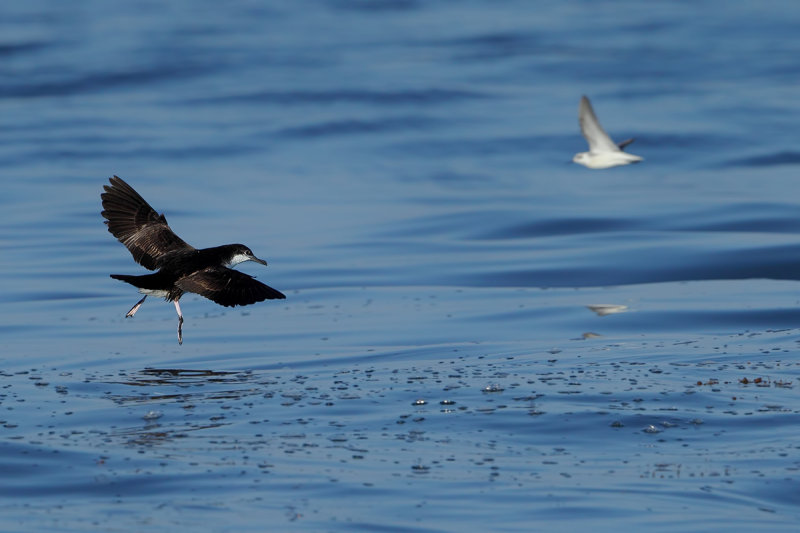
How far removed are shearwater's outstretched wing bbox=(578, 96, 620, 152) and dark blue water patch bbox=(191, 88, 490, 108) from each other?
8371mm

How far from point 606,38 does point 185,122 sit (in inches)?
493

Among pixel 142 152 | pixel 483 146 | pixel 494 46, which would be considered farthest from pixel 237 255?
pixel 494 46

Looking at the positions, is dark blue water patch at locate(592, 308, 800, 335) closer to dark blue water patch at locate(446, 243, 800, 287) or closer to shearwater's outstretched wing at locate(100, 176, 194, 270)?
dark blue water patch at locate(446, 243, 800, 287)

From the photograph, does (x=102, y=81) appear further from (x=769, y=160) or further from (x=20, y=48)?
(x=769, y=160)

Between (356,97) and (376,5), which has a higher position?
(376,5)

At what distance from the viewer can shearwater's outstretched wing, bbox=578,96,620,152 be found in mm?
16984

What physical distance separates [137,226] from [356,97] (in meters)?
17.5

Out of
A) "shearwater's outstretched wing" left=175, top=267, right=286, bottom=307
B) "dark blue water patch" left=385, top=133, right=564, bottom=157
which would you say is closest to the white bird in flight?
"dark blue water patch" left=385, top=133, right=564, bottom=157

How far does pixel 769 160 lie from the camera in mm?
20250

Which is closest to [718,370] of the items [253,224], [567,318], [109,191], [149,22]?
[567,318]

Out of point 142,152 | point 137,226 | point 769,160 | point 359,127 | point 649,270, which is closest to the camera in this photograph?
point 137,226

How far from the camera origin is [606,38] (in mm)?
32031

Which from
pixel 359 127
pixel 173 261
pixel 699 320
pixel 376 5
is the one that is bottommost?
pixel 699 320

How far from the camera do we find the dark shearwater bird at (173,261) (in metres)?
8.10
